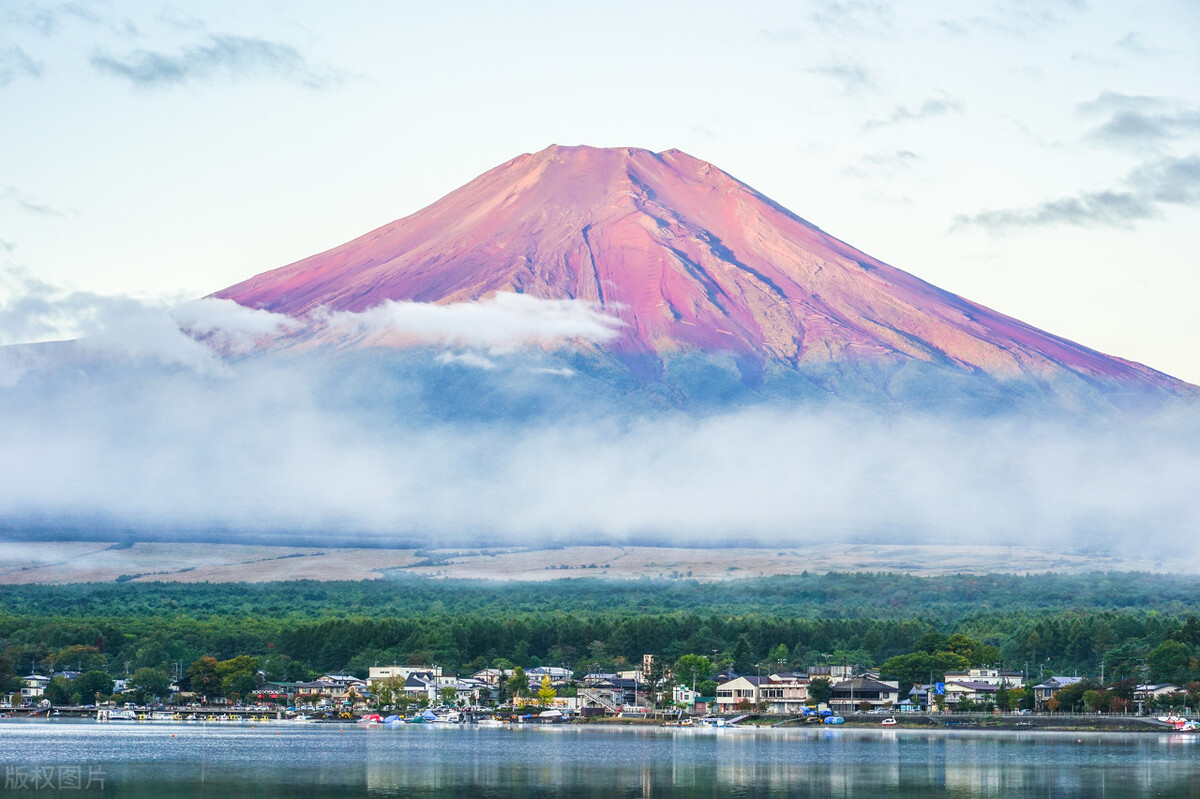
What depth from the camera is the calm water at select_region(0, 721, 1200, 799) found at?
171ft

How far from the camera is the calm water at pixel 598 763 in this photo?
51969mm

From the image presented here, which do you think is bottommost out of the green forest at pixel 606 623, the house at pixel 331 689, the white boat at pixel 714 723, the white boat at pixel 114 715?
the white boat at pixel 714 723

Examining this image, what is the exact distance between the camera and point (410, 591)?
185 m

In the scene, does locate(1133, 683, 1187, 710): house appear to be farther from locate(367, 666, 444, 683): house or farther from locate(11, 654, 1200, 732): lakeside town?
locate(367, 666, 444, 683): house

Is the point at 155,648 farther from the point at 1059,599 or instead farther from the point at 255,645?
the point at 1059,599

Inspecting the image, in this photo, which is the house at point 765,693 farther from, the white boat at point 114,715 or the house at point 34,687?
the house at point 34,687

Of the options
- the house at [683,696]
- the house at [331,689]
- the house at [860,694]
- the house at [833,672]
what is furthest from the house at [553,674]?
the house at [860,694]

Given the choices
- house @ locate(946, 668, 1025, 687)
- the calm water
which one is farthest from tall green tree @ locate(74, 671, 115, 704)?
house @ locate(946, 668, 1025, 687)

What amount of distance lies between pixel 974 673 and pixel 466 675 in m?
35.0

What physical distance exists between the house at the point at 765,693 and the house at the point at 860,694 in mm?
2354

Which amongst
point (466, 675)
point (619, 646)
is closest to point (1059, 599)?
point (619, 646)

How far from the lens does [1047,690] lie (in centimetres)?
10162

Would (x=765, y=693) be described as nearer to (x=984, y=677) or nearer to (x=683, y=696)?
(x=683, y=696)

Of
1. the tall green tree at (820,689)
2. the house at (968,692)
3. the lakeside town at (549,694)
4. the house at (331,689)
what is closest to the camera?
the house at (968,692)
